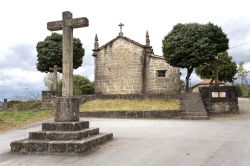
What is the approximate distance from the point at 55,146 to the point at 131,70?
69.5 feet

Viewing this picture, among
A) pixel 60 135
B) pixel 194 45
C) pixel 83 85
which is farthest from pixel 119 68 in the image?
pixel 60 135

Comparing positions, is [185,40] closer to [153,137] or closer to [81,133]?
[153,137]

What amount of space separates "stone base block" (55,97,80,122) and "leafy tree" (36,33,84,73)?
17002 millimetres

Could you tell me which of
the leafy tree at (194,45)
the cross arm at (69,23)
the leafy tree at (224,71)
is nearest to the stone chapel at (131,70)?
the leafy tree at (194,45)

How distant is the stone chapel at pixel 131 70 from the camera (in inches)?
1168

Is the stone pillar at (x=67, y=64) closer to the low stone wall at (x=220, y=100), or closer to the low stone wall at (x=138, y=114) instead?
the low stone wall at (x=138, y=114)

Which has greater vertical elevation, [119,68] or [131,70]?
[119,68]

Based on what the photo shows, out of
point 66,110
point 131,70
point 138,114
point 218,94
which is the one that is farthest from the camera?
point 131,70

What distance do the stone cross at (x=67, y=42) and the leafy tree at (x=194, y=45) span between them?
1487 cm

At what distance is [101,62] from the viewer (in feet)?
102

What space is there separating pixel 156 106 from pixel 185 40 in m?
6.15

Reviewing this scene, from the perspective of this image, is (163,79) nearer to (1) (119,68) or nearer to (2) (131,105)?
(1) (119,68)

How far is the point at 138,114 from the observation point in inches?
827

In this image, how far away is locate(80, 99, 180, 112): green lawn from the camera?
21859mm
